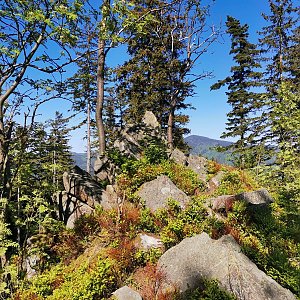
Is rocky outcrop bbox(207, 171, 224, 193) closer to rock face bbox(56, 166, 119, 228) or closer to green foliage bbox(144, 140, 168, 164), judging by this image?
green foliage bbox(144, 140, 168, 164)

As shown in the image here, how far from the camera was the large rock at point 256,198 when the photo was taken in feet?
31.0

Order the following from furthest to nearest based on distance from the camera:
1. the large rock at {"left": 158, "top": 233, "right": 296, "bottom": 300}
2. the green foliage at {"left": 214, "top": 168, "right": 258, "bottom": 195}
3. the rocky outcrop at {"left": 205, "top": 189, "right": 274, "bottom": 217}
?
the green foliage at {"left": 214, "top": 168, "right": 258, "bottom": 195} < the rocky outcrop at {"left": 205, "top": 189, "right": 274, "bottom": 217} < the large rock at {"left": 158, "top": 233, "right": 296, "bottom": 300}

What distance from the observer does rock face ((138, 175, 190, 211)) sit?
357 inches

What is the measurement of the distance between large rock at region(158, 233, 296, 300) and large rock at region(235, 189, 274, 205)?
→ 356 centimetres

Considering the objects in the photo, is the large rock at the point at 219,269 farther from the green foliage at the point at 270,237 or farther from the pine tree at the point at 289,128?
the pine tree at the point at 289,128

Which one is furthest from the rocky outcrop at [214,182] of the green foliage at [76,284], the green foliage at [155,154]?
the green foliage at [76,284]

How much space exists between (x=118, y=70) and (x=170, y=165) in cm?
1428

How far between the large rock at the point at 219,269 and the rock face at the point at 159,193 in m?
2.59

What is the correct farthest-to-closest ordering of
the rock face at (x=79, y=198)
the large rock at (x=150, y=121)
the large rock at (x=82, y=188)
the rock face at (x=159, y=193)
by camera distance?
the large rock at (x=150, y=121) → the large rock at (x=82, y=188) → the rock face at (x=159, y=193) → the rock face at (x=79, y=198)

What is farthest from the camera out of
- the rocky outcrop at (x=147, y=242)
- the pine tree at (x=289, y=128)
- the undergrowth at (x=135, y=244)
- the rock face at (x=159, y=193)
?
the rock face at (x=159, y=193)

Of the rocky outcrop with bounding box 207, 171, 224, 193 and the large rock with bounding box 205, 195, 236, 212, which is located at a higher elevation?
the rocky outcrop with bounding box 207, 171, 224, 193

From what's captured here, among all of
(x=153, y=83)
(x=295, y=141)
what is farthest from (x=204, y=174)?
(x=153, y=83)

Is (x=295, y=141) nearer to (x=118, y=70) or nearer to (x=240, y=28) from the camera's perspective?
(x=118, y=70)

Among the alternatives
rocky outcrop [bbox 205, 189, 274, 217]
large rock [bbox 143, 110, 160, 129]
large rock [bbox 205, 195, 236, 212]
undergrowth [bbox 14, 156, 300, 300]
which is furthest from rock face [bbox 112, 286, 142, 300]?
large rock [bbox 143, 110, 160, 129]
